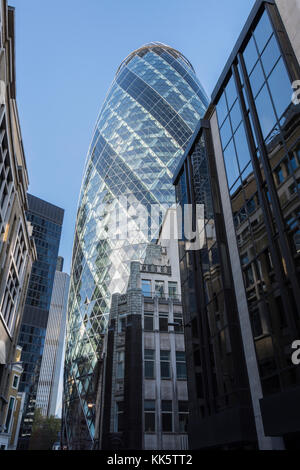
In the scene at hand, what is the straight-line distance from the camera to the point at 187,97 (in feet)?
267

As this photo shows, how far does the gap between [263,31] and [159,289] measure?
88.6ft

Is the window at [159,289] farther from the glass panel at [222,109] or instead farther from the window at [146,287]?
the glass panel at [222,109]

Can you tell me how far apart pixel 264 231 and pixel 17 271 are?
739 inches

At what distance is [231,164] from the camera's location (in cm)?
1712

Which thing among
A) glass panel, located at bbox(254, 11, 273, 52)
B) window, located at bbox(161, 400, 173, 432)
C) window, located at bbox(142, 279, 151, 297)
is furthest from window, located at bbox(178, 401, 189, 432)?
glass panel, located at bbox(254, 11, 273, 52)

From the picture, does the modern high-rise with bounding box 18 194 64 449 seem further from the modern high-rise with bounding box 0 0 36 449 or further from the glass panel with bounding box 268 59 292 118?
the glass panel with bounding box 268 59 292 118

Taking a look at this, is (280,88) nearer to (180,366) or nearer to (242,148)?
(242,148)

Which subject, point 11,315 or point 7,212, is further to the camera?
point 11,315

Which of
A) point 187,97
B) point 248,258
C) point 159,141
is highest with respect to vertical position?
point 187,97

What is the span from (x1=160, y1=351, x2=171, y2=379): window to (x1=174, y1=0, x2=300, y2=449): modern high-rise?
12.7 meters

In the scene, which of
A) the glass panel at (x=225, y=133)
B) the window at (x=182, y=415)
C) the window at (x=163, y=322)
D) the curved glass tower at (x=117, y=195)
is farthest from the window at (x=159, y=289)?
the glass panel at (x=225, y=133)

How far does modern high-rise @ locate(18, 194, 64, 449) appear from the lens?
10662 centimetres
